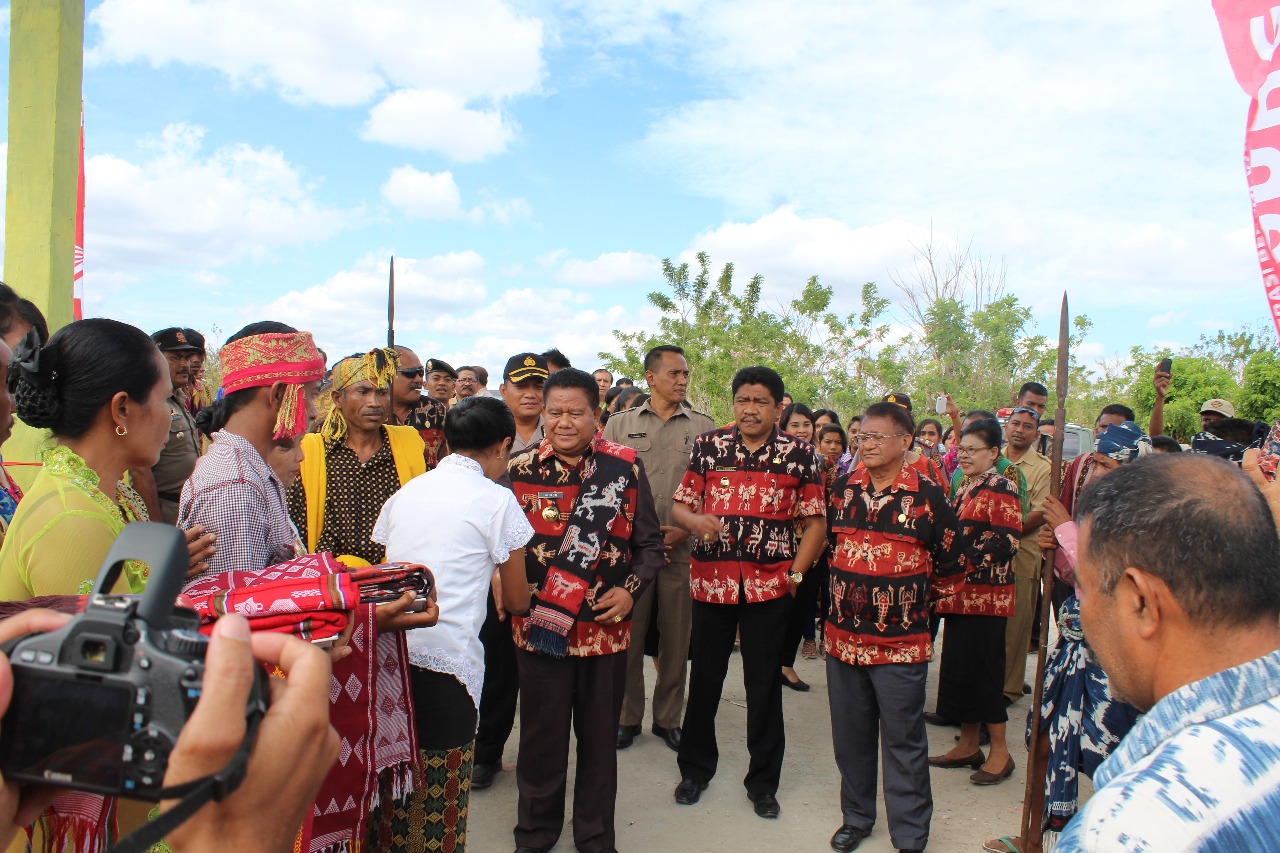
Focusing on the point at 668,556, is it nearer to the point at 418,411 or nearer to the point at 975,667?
the point at 975,667

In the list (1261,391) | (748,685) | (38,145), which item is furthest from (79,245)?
(1261,391)

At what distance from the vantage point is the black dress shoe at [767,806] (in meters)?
4.09

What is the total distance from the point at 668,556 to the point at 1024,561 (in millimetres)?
2594

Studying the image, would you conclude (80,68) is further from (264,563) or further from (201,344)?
(264,563)

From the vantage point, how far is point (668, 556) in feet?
16.7

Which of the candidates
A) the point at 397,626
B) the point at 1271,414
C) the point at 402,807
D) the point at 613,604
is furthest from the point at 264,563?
the point at 1271,414

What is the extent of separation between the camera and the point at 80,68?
4848mm

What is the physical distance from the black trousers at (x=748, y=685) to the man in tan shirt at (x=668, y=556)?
0.64 m

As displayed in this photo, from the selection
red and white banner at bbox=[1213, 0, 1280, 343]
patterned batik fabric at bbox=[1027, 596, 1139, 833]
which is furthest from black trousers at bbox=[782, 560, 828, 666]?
red and white banner at bbox=[1213, 0, 1280, 343]

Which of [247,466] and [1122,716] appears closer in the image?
[247,466]

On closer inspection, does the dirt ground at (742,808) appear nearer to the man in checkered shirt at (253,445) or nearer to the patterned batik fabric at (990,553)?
the patterned batik fabric at (990,553)

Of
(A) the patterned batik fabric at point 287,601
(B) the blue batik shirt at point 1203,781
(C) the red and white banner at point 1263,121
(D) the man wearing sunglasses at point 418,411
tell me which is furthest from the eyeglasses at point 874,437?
(D) the man wearing sunglasses at point 418,411

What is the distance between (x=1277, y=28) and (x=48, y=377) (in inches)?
149

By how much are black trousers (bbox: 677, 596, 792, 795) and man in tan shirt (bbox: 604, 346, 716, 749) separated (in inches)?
25.2
